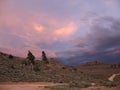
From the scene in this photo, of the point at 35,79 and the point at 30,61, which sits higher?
the point at 30,61

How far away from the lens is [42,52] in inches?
3708

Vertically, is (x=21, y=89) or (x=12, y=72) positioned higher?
(x=12, y=72)

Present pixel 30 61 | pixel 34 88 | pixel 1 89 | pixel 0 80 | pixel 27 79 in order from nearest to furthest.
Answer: pixel 1 89, pixel 34 88, pixel 0 80, pixel 27 79, pixel 30 61

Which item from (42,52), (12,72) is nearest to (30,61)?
(42,52)

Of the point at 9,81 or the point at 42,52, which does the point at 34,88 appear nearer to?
the point at 9,81

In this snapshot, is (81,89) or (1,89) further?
(81,89)

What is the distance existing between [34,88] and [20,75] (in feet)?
40.5

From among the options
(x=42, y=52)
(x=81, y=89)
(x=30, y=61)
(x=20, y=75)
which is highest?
(x=42, y=52)

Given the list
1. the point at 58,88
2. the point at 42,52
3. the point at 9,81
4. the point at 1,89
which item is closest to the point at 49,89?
the point at 58,88

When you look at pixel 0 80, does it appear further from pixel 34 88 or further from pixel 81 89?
pixel 81 89

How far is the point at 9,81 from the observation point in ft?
135

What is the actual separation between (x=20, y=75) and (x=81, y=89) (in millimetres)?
15010

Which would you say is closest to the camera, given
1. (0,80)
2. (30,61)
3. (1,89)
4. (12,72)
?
(1,89)

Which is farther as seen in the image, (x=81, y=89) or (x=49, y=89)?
(x=81, y=89)
